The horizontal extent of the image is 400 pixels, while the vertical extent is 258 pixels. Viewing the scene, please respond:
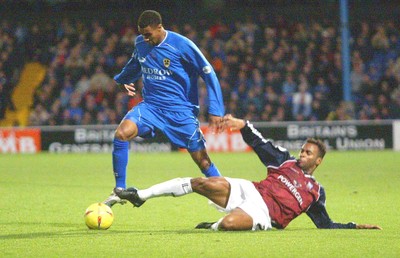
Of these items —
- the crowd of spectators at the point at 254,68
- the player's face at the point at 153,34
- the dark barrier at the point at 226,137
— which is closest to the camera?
the player's face at the point at 153,34

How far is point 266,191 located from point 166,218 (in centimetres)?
173

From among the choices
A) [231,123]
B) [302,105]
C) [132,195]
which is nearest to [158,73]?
[132,195]

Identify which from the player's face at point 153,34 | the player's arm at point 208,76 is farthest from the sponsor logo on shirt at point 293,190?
the player's face at point 153,34

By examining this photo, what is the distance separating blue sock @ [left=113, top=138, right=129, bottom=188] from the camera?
29.5ft

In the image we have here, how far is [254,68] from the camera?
23.9 metres

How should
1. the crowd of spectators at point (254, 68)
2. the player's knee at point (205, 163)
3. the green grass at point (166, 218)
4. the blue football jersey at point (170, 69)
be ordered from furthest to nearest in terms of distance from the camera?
the crowd of spectators at point (254, 68) → the player's knee at point (205, 163) → the blue football jersey at point (170, 69) → the green grass at point (166, 218)

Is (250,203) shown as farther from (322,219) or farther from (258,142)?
(322,219)

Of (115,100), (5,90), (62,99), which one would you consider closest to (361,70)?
(115,100)

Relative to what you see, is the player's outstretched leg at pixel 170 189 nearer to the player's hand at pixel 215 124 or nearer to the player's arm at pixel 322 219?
the player's hand at pixel 215 124

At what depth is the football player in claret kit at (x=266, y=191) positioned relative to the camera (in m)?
7.66

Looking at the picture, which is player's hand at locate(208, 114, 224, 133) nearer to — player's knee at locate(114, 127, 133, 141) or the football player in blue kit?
the football player in blue kit

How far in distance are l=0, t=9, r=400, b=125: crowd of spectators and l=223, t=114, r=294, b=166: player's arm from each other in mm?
14526

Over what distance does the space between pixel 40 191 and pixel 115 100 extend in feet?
38.4

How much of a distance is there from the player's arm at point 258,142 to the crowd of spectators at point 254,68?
572 inches
